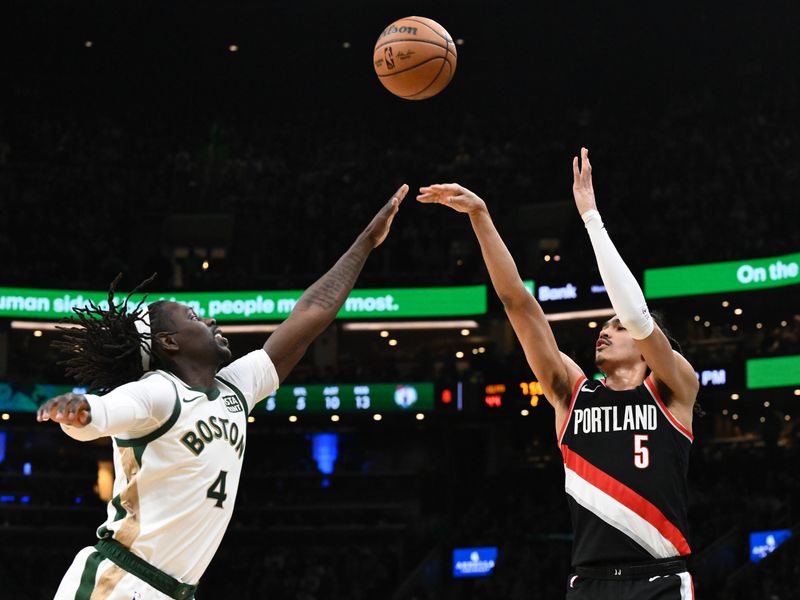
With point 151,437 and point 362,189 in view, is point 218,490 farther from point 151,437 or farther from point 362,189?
point 362,189

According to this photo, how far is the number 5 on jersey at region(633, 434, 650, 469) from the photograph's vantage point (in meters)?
4.88

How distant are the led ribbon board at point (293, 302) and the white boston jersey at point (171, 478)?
1927 cm

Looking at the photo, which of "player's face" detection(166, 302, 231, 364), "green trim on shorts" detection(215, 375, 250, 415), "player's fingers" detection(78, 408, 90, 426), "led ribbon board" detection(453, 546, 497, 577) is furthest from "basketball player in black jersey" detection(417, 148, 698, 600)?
"led ribbon board" detection(453, 546, 497, 577)

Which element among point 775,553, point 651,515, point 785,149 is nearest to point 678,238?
point 785,149

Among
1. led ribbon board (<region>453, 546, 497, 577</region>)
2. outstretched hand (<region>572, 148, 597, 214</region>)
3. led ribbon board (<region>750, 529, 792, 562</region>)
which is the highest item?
outstretched hand (<region>572, 148, 597, 214</region>)

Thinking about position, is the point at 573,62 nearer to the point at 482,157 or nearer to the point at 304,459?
the point at 482,157

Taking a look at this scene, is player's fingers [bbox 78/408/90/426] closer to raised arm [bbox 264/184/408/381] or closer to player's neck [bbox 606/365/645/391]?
raised arm [bbox 264/184/408/381]

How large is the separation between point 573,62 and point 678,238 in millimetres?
8788

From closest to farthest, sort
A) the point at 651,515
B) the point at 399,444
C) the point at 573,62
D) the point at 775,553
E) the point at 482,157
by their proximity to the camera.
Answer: the point at 651,515 → the point at 775,553 → the point at 482,157 → the point at 399,444 → the point at 573,62

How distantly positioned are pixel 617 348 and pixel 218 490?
1938 millimetres

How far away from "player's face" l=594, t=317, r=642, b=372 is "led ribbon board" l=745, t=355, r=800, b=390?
655 inches

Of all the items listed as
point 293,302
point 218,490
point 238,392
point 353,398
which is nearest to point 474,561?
point 353,398

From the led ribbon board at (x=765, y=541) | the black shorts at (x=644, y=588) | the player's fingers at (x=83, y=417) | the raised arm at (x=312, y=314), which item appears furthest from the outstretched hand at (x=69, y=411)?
the led ribbon board at (x=765, y=541)

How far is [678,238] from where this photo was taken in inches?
944
